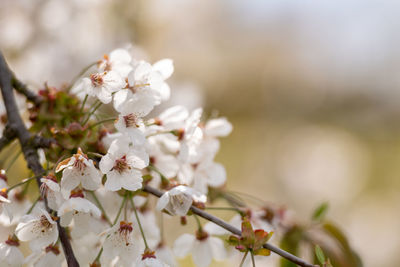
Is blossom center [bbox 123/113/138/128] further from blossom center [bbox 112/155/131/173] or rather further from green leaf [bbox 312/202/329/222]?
green leaf [bbox 312/202/329/222]

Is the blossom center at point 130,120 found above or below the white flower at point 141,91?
below

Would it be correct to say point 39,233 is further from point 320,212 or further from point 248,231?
point 320,212

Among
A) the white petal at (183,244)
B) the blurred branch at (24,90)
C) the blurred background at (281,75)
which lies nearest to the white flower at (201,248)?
the white petal at (183,244)

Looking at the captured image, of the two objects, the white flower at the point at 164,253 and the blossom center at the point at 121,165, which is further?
the white flower at the point at 164,253

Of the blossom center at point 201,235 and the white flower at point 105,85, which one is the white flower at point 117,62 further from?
the blossom center at point 201,235

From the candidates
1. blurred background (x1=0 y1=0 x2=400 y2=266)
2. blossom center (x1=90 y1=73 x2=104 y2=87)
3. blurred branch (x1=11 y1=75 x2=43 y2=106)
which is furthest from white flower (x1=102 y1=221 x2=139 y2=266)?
blurred background (x1=0 y1=0 x2=400 y2=266)

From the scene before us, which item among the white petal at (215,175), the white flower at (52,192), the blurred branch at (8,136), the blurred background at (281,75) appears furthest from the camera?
the blurred background at (281,75)
